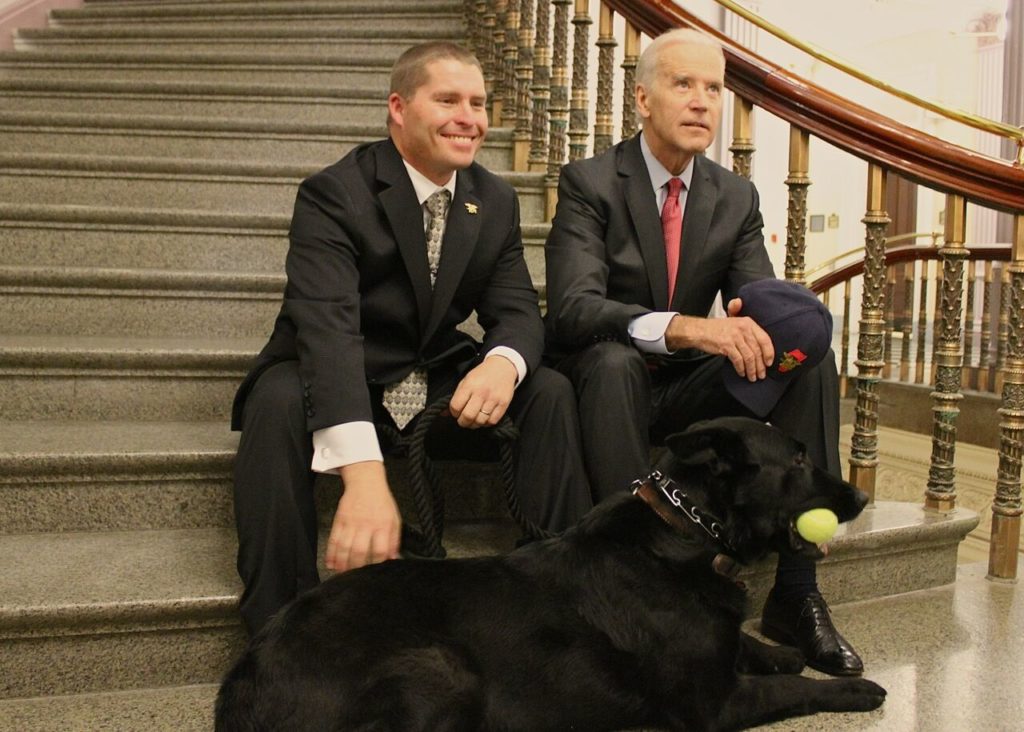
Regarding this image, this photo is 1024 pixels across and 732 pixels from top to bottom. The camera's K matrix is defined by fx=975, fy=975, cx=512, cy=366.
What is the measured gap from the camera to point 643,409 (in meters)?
1.70

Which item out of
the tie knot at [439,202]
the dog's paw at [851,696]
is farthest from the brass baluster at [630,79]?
the dog's paw at [851,696]

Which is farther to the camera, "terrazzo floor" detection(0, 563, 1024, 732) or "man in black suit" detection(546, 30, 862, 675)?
"man in black suit" detection(546, 30, 862, 675)

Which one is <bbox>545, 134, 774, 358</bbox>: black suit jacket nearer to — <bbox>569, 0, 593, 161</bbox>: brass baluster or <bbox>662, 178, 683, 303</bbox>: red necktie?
<bbox>662, 178, 683, 303</bbox>: red necktie

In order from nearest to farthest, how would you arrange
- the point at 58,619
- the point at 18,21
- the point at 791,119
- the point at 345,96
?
the point at 58,619 → the point at 791,119 → the point at 345,96 → the point at 18,21

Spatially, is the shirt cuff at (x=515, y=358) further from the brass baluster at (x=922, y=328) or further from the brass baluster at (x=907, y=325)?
the brass baluster at (x=907, y=325)

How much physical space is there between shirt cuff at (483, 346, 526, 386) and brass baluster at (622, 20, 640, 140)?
1.02m

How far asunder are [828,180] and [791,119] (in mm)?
6925

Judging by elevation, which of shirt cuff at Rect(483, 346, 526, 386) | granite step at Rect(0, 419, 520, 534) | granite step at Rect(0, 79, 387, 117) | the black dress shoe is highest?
granite step at Rect(0, 79, 387, 117)

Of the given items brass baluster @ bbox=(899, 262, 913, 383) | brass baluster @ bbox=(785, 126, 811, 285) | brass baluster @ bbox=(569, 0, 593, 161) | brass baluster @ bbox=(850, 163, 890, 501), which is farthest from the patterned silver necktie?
brass baluster @ bbox=(899, 262, 913, 383)

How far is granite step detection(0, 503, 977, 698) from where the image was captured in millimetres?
1516

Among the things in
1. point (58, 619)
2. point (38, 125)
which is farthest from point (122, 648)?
point (38, 125)

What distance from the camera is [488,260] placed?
72.5 inches

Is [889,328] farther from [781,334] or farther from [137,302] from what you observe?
[137,302]

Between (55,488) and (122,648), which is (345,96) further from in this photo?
(122,648)
